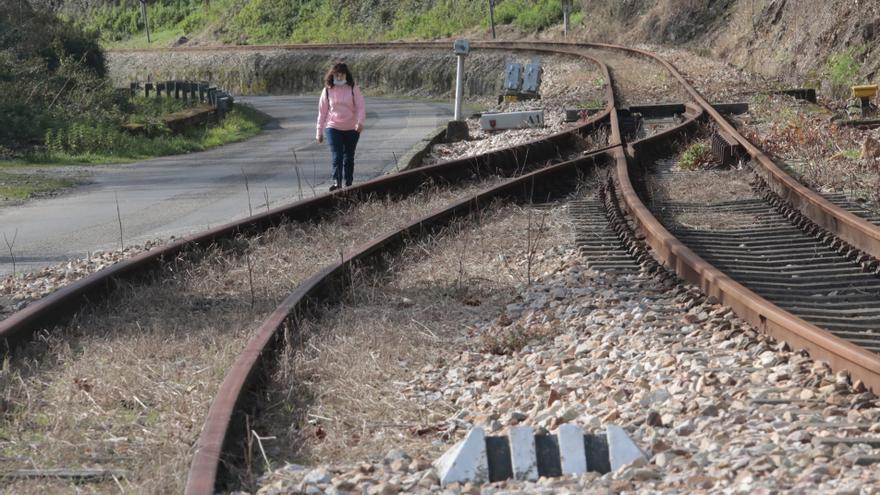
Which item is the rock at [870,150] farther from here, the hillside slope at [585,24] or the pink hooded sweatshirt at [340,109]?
the hillside slope at [585,24]

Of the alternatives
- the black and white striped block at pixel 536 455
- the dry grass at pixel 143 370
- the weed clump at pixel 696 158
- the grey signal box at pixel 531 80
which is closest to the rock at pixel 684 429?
the black and white striped block at pixel 536 455

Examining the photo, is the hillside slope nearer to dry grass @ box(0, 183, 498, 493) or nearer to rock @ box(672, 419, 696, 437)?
dry grass @ box(0, 183, 498, 493)

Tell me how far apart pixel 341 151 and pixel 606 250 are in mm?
5155

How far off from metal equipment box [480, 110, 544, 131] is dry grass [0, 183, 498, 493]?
10.3 meters

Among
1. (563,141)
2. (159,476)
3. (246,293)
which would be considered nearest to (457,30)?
(563,141)

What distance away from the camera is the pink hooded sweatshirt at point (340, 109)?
13688mm

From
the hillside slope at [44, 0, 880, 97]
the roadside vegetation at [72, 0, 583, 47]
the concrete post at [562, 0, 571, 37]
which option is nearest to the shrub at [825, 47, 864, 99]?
the hillside slope at [44, 0, 880, 97]

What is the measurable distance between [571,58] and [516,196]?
23.6m

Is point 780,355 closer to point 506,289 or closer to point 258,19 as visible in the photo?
point 506,289

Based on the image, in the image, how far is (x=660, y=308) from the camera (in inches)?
279

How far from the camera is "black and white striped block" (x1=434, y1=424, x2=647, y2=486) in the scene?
466 cm

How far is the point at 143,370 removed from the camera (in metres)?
6.42

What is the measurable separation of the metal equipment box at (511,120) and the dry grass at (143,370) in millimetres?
10349

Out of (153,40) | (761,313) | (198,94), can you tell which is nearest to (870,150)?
(761,313)
